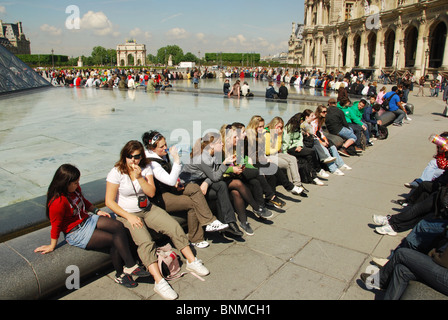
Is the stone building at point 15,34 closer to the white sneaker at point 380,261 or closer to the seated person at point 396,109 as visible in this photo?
the seated person at point 396,109

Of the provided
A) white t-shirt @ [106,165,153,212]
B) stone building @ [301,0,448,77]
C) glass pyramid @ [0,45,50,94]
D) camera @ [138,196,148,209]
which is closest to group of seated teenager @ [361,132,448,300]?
camera @ [138,196,148,209]

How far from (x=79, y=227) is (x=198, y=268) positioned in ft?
3.79

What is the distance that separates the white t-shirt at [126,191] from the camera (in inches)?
131

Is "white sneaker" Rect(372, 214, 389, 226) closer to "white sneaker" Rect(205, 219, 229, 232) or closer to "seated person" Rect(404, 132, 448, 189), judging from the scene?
"seated person" Rect(404, 132, 448, 189)

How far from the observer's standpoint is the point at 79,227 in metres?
3.04

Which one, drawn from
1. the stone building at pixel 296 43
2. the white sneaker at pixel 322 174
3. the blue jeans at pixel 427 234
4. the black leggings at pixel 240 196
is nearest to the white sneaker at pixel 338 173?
the white sneaker at pixel 322 174

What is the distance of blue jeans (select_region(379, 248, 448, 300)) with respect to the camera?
244 centimetres

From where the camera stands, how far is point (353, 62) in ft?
174

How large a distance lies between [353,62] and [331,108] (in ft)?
166

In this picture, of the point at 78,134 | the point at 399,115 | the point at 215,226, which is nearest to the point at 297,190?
the point at 215,226

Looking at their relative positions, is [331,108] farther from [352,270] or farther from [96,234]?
[96,234]

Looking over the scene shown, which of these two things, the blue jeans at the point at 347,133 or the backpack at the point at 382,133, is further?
the backpack at the point at 382,133

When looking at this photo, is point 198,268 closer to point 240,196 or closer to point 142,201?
point 142,201
